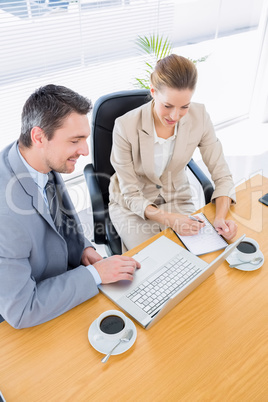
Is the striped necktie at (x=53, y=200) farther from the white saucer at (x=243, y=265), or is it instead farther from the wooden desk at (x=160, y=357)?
the white saucer at (x=243, y=265)

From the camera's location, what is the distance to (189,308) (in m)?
1.08

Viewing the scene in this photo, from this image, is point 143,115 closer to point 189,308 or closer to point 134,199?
point 134,199

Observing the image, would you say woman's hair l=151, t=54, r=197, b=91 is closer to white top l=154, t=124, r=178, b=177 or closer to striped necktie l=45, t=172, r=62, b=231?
white top l=154, t=124, r=178, b=177

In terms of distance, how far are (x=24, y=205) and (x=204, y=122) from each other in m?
1.00

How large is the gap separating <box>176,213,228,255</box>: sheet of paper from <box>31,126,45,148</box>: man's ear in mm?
635

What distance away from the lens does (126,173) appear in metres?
1.66

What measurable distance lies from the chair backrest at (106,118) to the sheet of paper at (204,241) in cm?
63

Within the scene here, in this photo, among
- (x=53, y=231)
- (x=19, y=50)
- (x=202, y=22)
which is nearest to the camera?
(x=53, y=231)

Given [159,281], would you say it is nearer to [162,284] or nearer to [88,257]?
[162,284]

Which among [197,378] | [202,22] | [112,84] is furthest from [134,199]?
[202,22]

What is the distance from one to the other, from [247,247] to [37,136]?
822 millimetres

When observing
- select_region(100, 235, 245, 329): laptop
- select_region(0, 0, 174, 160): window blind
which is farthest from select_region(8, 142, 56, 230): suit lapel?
select_region(0, 0, 174, 160): window blind

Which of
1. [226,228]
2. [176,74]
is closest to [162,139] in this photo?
[176,74]

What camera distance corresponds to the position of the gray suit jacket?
964mm
